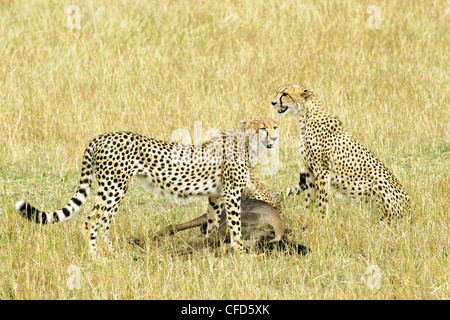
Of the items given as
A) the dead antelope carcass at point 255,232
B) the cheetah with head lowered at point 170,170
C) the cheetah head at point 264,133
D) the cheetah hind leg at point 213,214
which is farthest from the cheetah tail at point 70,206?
the cheetah head at point 264,133

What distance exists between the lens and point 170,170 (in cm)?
470

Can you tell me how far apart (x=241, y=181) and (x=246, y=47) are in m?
4.28

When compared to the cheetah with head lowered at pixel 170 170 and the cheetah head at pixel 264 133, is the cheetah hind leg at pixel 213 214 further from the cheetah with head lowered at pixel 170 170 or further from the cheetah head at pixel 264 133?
the cheetah head at pixel 264 133

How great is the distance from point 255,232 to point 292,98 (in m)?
1.22

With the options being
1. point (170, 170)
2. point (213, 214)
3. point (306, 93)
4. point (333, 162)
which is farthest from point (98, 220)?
point (306, 93)

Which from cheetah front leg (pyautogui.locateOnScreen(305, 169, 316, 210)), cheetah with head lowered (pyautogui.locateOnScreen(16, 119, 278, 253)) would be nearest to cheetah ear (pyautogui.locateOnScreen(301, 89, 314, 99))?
cheetah front leg (pyautogui.locateOnScreen(305, 169, 316, 210))

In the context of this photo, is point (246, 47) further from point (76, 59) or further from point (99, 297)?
point (99, 297)

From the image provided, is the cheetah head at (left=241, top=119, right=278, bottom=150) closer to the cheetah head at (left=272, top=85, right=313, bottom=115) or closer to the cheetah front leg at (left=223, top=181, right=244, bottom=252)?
the cheetah front leg at (left=223, top=181, right=244, bottom=252)

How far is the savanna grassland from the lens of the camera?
163 inches

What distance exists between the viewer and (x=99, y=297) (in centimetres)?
389

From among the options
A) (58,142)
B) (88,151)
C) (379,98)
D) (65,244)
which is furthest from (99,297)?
(379,98)

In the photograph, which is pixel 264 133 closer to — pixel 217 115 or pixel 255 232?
pixel 255 232

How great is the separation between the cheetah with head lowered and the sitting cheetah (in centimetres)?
54

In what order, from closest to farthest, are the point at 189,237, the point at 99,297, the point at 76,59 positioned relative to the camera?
the point at 99,297
the point at 189,237
the point at 76,59
